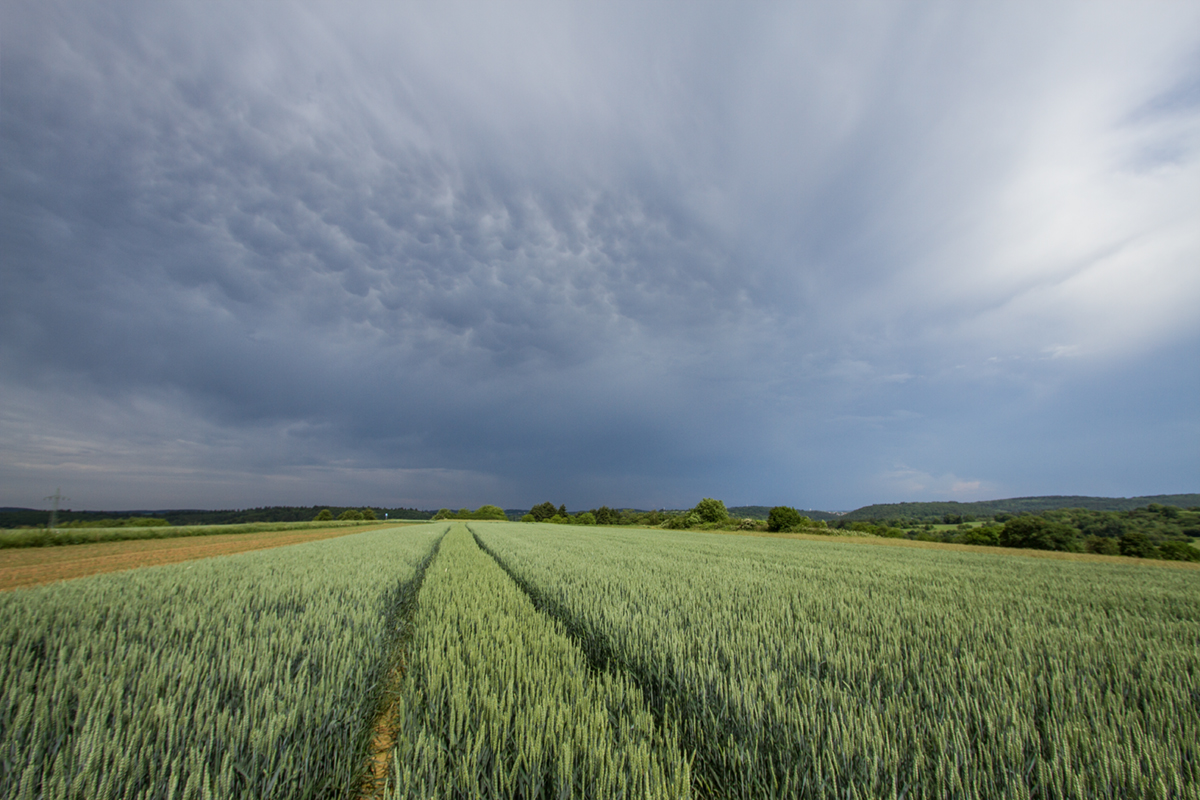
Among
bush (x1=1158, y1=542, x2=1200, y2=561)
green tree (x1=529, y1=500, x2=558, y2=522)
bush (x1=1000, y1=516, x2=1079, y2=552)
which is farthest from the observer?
green tree (x1=529, y1=500, x2=558, y2=522)

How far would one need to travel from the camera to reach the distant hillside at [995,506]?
324ft

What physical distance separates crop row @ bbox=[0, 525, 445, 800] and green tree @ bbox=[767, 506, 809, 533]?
168 feet

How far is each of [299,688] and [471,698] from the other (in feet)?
3.63

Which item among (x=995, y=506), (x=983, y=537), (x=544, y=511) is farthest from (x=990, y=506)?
(x=544, y=511)

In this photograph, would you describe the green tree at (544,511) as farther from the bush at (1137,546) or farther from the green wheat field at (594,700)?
the green wheat field at (594,700)

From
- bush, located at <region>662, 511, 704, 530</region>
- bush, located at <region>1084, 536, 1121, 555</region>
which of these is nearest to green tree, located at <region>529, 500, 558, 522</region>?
bush, located at <region>662, 511, 704, 530</region>

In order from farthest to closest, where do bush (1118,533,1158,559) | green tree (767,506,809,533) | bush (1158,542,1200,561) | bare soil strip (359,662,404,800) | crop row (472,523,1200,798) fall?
1. green tree (767,506,809,533)
2. bush (1118,533,1158,559)
3. bush (1158,542,1200,561)
4. bare soil strip (359,662,404,800)
5. crop row (472,523,1200,798)

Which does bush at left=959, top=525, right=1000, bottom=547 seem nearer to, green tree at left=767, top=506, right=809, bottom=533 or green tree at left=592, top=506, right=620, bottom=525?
green tree at left=767, top=506, right=809, bottom=533

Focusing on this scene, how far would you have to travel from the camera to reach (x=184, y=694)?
2.58 m

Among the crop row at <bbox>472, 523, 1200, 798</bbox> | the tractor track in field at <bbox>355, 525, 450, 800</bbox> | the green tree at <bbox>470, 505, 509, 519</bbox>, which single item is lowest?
the green tree at <bbox>470, 505, 509, 519</bbox>

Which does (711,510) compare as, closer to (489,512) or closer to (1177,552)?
(1177,552)

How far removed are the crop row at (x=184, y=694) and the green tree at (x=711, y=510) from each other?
57252 mm

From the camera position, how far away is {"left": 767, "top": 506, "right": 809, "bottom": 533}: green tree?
48.2 meters

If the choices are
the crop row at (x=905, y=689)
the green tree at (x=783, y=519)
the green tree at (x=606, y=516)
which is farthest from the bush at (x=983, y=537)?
the green tree at (x=606, y=516)
